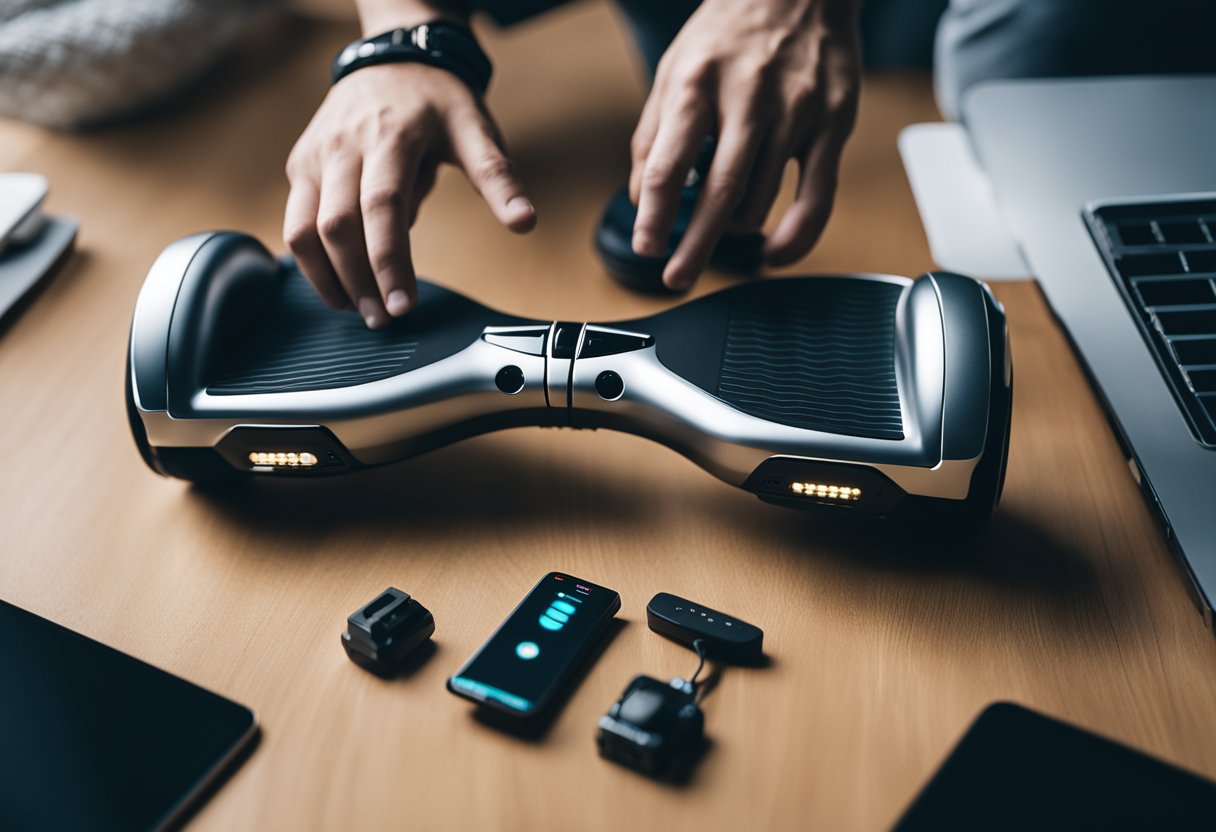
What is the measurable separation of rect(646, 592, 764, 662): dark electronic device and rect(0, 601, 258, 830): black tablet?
20 centimetres

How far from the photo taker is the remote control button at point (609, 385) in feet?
1.68

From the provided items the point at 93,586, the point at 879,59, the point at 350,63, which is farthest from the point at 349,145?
the point at 879,59

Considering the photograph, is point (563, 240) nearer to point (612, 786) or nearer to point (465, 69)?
point (465, 69)

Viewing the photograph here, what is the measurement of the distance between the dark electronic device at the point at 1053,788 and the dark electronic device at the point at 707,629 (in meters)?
0.10

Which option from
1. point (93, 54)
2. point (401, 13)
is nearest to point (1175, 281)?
point (401, 13)

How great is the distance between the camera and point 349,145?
0.62 meters

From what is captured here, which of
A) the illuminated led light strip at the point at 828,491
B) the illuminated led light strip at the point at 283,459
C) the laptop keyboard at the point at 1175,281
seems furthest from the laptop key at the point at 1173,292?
the illuminated led light strip at the point at 283,459

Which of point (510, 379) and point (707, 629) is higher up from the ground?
point (510, 379)

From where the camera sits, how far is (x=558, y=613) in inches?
18.4

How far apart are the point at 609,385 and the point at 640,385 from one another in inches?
→ 0.7

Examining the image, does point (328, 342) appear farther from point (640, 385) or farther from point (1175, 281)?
point (1175, 281)

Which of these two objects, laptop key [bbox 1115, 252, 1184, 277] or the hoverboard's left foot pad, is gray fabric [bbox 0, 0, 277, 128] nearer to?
the hoverboard's left foot pad

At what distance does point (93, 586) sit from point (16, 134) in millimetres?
603

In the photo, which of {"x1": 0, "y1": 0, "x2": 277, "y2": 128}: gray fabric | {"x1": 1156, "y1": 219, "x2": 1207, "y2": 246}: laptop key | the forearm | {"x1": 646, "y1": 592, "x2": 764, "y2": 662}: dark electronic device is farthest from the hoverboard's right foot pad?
{"x1": 0, "y1": 0, "x2": 277, "y2": 128}: gray fabric
